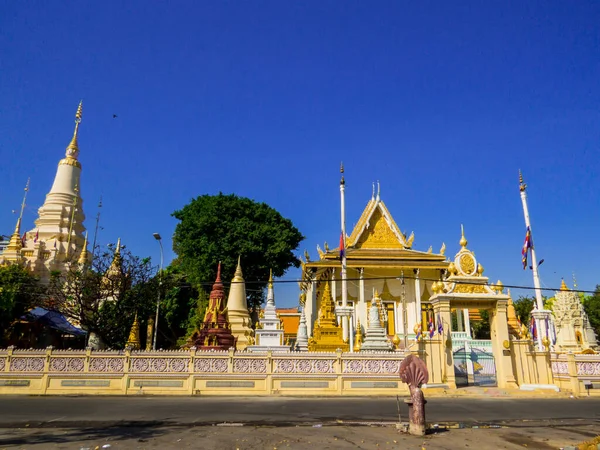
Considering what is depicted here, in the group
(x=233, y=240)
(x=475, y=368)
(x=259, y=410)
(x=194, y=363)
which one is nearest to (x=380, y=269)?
(x=233, y=240)

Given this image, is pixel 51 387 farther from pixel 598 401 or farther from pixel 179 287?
pixel 598 401

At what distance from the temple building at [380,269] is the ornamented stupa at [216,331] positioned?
9.67 meters

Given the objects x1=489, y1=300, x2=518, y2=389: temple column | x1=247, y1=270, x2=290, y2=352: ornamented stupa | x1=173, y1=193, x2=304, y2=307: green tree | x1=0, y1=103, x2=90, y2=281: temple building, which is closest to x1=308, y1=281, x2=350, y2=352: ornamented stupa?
x1=247, y1=270, x2=290, y2=352: ornamented stupa

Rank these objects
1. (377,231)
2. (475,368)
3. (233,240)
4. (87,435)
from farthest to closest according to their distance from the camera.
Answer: (377,231), (233,240), (475,368), (87,435)

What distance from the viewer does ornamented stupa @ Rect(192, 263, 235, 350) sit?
20.0m

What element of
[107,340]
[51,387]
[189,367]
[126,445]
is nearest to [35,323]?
[107,340]

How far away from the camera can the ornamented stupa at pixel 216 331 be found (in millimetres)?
19953

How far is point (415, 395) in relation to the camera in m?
7.64

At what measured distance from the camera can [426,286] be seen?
33.9 metres

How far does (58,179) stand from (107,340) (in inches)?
1232

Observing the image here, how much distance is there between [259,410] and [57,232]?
37602 mm

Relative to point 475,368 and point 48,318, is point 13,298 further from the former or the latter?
point 475,368

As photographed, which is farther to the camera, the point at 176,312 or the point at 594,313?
the point at 594,313

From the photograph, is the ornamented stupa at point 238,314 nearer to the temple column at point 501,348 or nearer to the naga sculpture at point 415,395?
the temple column at point 501,348
